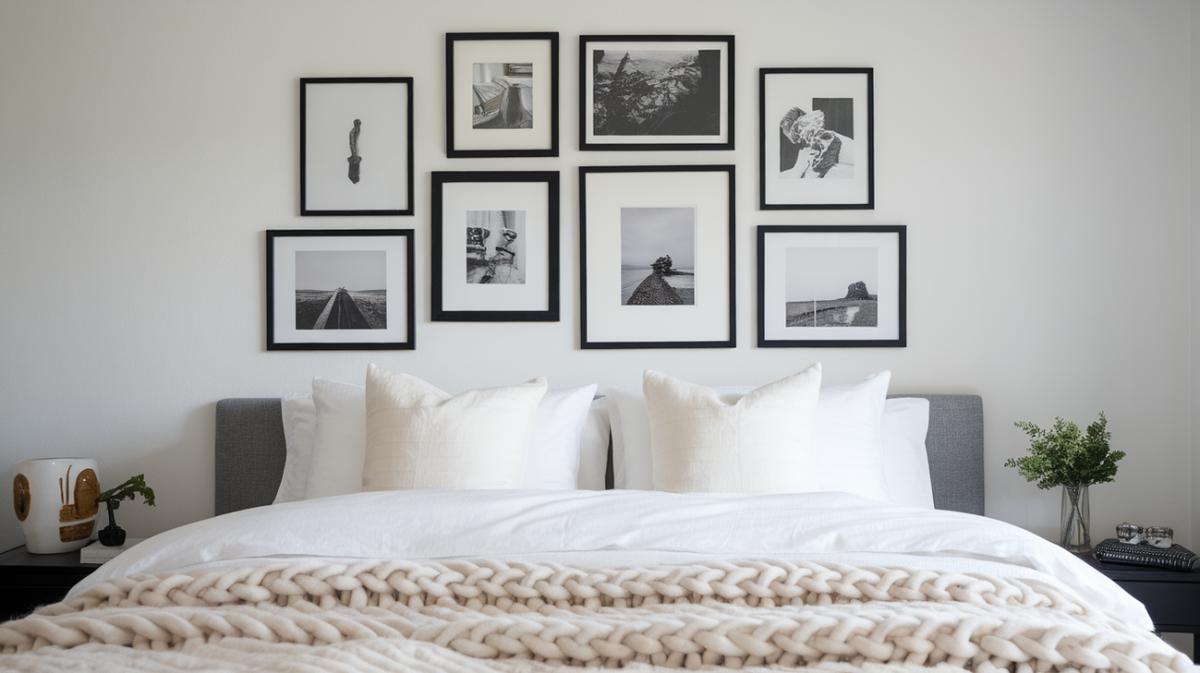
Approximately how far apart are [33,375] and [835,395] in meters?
2.76

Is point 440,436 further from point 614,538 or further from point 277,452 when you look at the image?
point 277,452

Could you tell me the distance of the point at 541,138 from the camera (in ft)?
8.43

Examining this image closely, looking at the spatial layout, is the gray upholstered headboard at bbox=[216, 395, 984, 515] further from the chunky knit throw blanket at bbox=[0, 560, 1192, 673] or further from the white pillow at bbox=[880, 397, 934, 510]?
the chunky knit throw blanket at bbox=[0, 560, 1192, 673]

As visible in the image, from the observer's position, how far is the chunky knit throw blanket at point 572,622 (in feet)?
3.05

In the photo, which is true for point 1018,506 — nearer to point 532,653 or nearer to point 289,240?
point 532,653

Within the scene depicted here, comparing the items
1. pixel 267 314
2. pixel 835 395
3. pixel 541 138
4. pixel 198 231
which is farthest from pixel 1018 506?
pixel 198 231

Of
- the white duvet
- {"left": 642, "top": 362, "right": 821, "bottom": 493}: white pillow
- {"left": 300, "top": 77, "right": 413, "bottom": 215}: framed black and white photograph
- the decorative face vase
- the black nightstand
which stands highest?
{"left": 300, "top": 77, "right": 413, "bottom": 215}: framed black and white photograph

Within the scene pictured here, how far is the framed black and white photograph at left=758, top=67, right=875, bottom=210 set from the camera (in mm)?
2549

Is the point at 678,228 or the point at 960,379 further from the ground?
the point at 678,228

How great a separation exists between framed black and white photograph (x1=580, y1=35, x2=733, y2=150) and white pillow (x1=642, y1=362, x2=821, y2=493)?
973mm

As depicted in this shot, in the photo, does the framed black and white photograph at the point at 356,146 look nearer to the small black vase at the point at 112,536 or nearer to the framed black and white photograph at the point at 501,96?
the framed black and white photograph at the point at 501,96

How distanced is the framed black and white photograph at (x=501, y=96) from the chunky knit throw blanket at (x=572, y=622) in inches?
67.0

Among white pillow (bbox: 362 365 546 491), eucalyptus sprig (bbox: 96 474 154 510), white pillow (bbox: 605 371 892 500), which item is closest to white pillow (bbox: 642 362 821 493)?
white pillow (bbox: 605 371 892 500)

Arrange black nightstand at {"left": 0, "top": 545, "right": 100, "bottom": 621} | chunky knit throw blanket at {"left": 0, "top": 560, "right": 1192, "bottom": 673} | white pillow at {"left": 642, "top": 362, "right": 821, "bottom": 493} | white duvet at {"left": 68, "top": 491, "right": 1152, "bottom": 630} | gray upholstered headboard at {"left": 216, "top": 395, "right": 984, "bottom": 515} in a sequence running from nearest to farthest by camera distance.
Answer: chunky knit throw blanket at {"left": 0, "top": 560, "right": 1192, "bottom": 673}, white duvet at {"left": 68, "top": 491, "right": 1152, "bottom": 630}, white pillow at {"left": 642, "top": 362, "right": 821, "bottom": 493}, black nightstand at {"left": 0, "top": 545, "right": 100, "bottom": 621}, gray upholstered headboard at {"left": 216, "top": 395, "right": 984, "bottom": 515}
